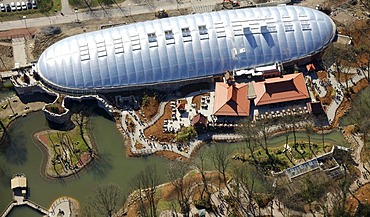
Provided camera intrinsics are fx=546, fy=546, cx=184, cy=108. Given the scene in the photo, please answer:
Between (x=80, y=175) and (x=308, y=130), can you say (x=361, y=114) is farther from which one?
(x=80, y=175)

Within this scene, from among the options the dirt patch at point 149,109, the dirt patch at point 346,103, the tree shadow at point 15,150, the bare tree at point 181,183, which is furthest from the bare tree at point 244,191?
the tree shadow at point 15,150

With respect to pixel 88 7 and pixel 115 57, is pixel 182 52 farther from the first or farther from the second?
pixel 88 7

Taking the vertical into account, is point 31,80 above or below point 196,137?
above

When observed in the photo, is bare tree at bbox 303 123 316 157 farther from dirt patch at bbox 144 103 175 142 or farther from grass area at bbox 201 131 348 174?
dirt patch at bbox 144 103 175 142

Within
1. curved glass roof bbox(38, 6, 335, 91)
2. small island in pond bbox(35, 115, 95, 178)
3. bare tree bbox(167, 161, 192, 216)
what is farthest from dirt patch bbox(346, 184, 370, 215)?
small island in pond bbox(35, 115, 95, 178)

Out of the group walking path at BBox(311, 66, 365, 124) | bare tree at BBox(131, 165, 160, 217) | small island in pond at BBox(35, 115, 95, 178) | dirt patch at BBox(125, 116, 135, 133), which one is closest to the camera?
bare tree at BBox(131, 165, 160, 217)

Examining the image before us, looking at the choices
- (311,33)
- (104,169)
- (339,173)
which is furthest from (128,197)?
(311,33)
